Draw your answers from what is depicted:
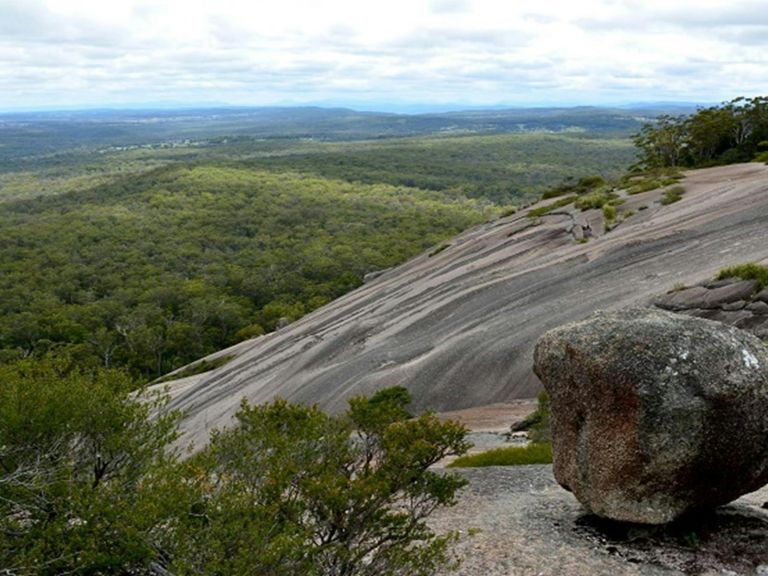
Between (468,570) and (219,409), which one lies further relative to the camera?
(219,409)

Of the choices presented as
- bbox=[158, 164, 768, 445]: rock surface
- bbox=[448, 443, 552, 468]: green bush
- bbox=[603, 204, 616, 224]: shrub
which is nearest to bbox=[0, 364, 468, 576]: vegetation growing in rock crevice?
bbox=[448, 443, 552, 468]: green bush

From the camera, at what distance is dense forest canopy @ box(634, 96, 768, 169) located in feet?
194

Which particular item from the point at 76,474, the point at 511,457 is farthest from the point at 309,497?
the point at 511,457

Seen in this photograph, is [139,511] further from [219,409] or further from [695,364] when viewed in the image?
[219,409]

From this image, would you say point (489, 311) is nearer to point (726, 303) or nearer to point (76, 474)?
point (726, 303)

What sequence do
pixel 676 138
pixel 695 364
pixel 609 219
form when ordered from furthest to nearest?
pixel 676 138, pixel 609 219, pixel 695 364

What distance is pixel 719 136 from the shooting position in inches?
2467

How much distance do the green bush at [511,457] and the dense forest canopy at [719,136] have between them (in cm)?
4695

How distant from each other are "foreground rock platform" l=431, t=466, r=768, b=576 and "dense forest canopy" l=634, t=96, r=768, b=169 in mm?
50800

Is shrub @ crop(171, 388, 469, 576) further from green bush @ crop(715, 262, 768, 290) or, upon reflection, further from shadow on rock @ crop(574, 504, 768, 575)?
green bush @ crop(715, 262, 768, 290)

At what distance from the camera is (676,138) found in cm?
6800

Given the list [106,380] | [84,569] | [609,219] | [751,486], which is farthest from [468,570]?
[609,219]

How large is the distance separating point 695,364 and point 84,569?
10.0 m

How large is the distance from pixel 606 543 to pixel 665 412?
2.90m
